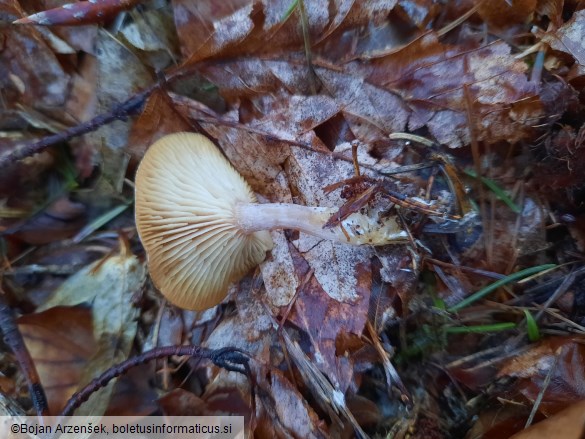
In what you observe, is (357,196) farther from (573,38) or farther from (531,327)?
(573,38)

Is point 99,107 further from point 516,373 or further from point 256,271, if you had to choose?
point 516,373

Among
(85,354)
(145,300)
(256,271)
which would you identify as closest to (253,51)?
(256,271)

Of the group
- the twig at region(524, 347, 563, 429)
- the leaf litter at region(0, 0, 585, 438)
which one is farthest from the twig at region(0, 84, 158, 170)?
the twig at region(524, 347, 563, 429)

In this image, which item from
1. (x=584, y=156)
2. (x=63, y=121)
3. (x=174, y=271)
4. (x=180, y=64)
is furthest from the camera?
(x=63, y=121)

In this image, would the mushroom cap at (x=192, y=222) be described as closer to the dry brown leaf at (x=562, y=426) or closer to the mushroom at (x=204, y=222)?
the mushroom at (x=204, y=222)

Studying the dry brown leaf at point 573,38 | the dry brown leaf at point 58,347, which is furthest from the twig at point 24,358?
the dry brown leaf at point 573,38

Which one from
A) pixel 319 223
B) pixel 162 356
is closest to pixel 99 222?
pixel 162 356

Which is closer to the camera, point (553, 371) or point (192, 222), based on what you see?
point (553, 371)
